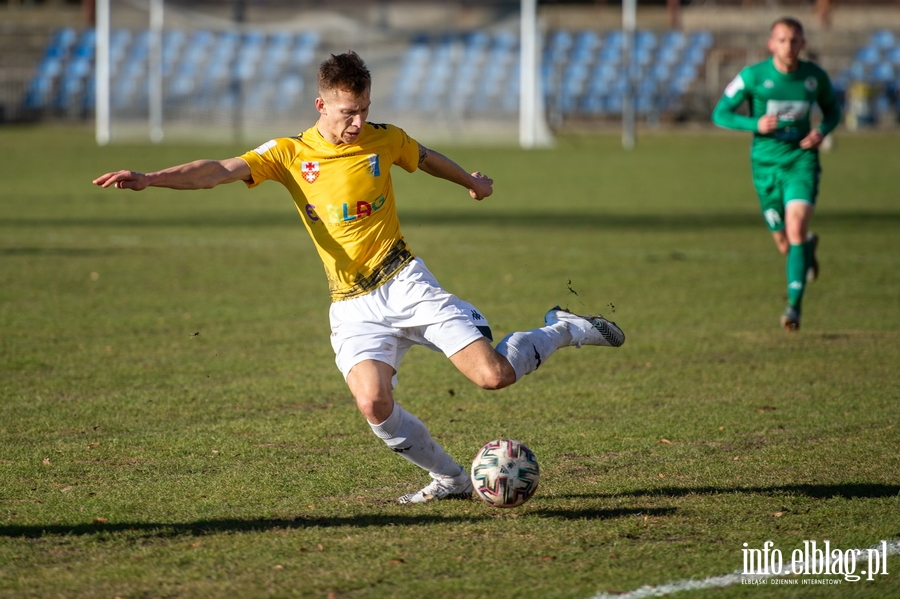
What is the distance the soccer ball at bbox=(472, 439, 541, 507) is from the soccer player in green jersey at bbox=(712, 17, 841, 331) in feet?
16.0

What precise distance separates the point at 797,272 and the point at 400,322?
5.09 meters

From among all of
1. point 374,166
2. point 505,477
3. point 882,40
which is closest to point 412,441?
point 505,477

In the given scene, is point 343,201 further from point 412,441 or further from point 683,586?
point 683,586

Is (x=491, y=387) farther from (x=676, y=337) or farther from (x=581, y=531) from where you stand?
(x=676, y=337)

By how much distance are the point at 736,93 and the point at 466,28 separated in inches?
975

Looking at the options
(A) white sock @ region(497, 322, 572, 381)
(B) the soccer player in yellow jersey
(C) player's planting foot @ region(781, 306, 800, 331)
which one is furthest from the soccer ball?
(C) player's planting foot @ region(781, 306, 800, 331)

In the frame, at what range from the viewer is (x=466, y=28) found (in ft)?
109

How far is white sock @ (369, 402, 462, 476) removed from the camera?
4766mm

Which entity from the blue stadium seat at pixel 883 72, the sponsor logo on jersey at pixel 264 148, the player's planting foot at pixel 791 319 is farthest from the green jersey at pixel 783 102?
the blue stadium seat at pixel 883 72

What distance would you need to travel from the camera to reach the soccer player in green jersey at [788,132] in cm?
902

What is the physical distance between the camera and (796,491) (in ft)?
16.5

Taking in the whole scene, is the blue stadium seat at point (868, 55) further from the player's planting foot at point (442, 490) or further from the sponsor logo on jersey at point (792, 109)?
the player's planting foot at point (442, 490)

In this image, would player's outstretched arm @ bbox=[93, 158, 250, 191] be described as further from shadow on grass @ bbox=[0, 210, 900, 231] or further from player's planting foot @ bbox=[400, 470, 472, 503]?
shadow on grass @ bbox=[0, 210, 900, 231]

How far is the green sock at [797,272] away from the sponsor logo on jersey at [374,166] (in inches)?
197
